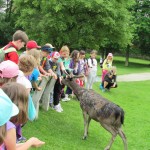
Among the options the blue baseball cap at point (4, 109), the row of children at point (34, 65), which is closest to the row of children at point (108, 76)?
the row of children at point (34, 65)

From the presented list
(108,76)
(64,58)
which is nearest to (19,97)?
(64,58)

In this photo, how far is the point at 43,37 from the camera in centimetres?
3350

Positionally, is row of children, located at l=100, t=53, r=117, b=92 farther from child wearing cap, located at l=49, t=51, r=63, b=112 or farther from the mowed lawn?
child wearing cap, located at l=49, t=51, r=63, b=112

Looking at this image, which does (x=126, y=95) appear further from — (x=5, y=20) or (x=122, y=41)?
(x=5, y=20)

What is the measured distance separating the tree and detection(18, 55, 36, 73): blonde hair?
2563 centimetres

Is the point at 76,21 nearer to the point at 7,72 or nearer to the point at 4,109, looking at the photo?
the point at 7,72

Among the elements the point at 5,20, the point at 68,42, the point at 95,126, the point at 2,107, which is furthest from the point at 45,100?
the point at 5,20

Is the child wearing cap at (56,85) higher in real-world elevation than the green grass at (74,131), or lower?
higher

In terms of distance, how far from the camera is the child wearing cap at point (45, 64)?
8.30 m

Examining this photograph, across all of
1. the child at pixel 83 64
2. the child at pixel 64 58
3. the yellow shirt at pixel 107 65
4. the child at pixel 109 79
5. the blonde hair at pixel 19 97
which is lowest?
the child at pixel 109 79

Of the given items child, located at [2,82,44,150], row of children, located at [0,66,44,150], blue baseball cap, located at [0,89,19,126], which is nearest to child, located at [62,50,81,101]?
row of children, located at [0,66,44,150]

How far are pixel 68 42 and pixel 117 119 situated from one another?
87.5 feet

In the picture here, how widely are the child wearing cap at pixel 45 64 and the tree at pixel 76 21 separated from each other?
2293cm

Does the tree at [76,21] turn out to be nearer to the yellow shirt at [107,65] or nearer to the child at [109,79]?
the yellow shirt at [107,65]
